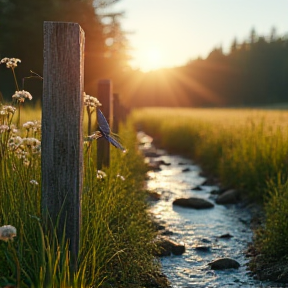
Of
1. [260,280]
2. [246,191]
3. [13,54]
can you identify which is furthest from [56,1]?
[260,280]

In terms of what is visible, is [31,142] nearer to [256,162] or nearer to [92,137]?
[92,137]

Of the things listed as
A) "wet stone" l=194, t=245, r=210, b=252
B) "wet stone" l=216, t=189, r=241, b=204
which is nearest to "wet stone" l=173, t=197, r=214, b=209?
"wet stone" l=216, t=189, r=241, b=204

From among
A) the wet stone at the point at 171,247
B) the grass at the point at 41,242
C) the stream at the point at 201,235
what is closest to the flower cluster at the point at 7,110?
the grass at the point at 41,242

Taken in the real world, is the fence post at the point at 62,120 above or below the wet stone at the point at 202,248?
above

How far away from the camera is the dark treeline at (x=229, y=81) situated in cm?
7012

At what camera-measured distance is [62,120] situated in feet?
9.04

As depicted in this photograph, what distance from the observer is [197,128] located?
47.5 ft

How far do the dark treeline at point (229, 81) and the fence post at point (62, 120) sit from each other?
65.5 m

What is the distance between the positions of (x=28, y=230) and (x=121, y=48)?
18814mm

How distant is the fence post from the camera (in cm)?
274

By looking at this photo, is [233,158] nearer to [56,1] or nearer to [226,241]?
[226,241]

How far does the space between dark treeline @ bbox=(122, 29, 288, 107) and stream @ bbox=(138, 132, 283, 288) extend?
196 ft

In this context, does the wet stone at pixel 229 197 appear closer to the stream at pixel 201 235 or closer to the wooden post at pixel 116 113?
the stream at pixel 201 235

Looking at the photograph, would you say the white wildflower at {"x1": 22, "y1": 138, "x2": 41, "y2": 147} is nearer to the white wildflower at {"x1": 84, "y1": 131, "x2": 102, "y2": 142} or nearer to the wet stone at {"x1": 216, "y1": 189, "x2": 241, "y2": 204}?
the white wildflower at {"x1": 84, "y1": 131, "x2": 102, "y2": 142}
